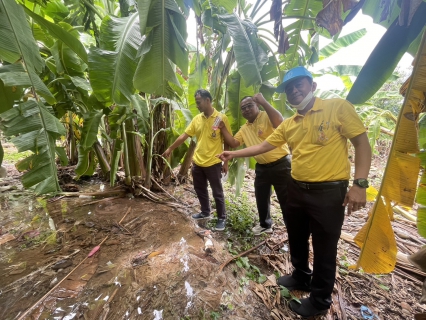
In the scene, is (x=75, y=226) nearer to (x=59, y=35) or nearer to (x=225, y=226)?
(x=225, y=226)

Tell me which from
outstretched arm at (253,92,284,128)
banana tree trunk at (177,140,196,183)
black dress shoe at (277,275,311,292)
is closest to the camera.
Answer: black dress shoe at (277,275,311,292)

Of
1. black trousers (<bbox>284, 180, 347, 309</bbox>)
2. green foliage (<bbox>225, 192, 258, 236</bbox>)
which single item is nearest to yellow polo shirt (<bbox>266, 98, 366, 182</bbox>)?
black trousers (<bbox>284, 180, 347, 309</bbox>)

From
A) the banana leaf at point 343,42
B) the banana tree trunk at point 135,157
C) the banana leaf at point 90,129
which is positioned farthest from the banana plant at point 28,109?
the banana leaf at point 343,42

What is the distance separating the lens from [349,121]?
1.19m

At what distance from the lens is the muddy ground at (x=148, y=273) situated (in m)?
1.34

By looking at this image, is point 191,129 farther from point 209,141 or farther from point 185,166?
point 185,166

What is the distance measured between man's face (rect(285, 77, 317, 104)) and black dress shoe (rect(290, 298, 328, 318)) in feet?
4.87

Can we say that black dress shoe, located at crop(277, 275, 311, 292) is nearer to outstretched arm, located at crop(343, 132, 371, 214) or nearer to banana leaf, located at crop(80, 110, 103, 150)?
outstretched arm, located at crop(343, 132, 371, 214)

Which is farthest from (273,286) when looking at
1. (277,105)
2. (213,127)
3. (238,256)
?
(277,105)

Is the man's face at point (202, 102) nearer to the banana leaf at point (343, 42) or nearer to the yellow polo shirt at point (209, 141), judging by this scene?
the yellow polo shirt at point (209, 141)

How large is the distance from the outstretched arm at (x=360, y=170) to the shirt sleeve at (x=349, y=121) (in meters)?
0.04

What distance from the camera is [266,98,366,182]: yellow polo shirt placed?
1205mm

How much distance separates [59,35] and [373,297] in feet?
10.6

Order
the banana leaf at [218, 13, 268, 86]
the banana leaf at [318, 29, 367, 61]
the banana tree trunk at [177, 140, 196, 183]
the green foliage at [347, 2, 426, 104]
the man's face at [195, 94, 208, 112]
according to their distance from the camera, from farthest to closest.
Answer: the banana tree trunk at [177, 140, 196, 183] → the banana leaf at [318, 29, 367, 61] → the man's face at [195, 94, 208, 112] → the banana leaf at [218, 13, 268, 86] → the green foliage at [347, 2, 426, 104]
